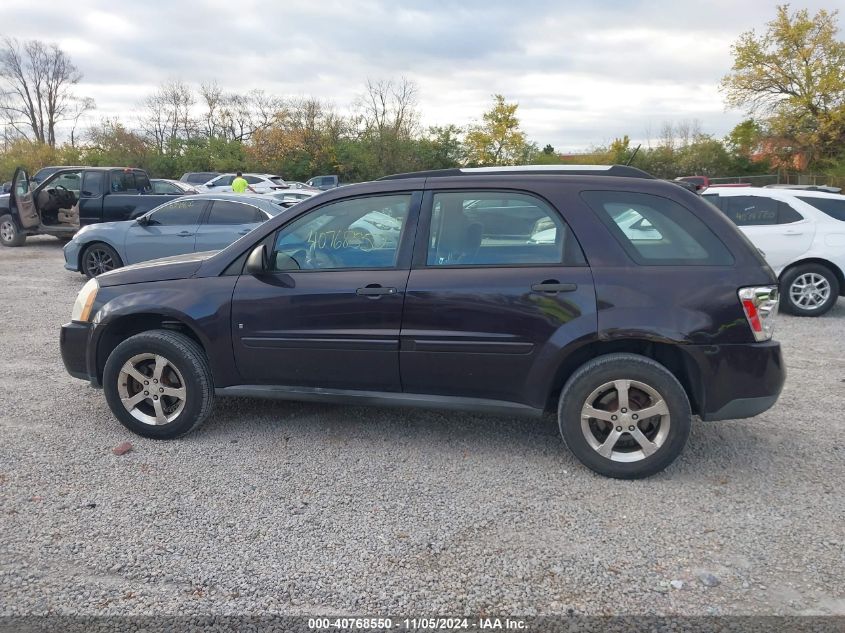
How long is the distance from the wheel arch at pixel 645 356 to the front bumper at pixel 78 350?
3124 mm

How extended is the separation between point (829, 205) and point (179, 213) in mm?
9261

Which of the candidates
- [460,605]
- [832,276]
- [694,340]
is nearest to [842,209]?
[832,276]

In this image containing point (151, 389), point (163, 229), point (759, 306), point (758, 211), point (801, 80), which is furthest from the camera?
point (801, 80)

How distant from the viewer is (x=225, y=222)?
10.3 metres

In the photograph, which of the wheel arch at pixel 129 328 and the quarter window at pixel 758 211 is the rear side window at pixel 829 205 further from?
the wheel arch at pixel 129 328

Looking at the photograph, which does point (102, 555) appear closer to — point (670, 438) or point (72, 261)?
Result: point (670, 438)

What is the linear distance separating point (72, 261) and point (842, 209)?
11.3 metres

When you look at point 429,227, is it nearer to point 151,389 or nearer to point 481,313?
point 481,313

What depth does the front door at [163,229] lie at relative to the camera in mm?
10281

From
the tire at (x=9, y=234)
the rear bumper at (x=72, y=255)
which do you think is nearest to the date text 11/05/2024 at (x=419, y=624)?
the rear bumper at (x=72, y=255)

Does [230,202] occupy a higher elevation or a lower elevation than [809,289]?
higher

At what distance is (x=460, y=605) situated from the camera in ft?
9.21

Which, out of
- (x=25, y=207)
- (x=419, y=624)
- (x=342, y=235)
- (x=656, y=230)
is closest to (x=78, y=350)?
(x=342, y=235)

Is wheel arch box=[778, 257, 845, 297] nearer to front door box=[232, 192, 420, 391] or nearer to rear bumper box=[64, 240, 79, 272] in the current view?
front door box=[232, 192, 420, 391]
